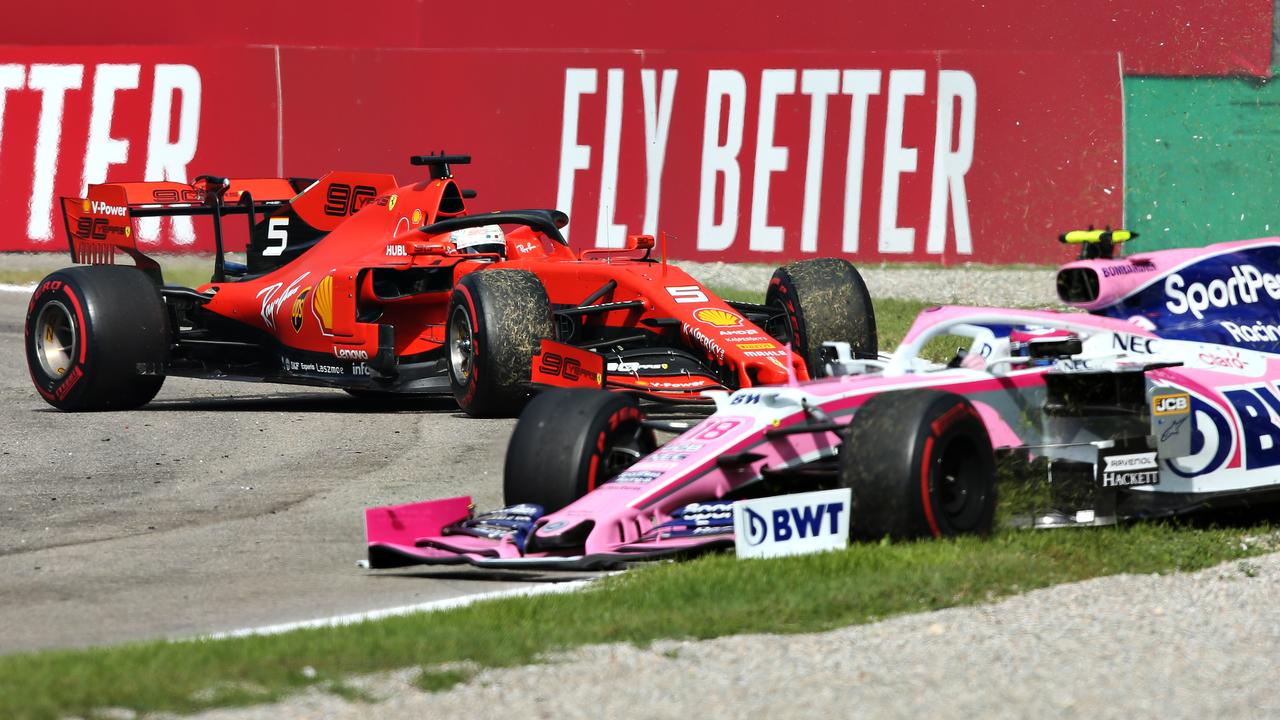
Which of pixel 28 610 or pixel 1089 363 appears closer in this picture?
pixel 28 610

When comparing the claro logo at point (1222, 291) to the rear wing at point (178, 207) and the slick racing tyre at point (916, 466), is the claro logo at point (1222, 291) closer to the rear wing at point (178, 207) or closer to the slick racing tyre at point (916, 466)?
the slick racing tyre at point (916, 466)

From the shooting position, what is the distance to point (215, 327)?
14211mm

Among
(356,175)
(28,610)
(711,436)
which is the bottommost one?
(28,610)

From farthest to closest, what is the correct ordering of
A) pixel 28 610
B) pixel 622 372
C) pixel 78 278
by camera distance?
1. pixel 78 278
2. pixel 622 372
3. pixel 28 610

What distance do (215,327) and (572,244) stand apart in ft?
21.9

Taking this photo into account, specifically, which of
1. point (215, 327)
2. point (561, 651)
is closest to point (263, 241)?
point (215, 327)

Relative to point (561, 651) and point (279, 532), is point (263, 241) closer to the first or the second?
point (279, 532)

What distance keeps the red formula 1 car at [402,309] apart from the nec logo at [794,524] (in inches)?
163

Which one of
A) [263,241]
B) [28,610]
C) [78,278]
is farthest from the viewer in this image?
[263,241]

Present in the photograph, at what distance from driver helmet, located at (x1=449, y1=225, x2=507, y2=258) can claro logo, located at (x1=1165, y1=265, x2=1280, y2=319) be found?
600 centimetres

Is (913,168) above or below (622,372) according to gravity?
above

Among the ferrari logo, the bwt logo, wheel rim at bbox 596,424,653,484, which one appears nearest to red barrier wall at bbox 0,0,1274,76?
the ferrari logo

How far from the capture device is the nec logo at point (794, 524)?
23.7 feet

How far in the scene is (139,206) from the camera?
574 inches
